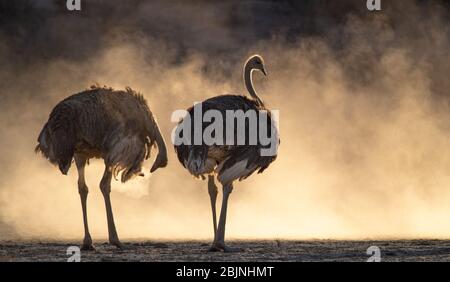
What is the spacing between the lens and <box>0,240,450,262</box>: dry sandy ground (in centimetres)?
1995

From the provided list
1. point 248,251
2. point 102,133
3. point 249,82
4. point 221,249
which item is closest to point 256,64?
point 249,82

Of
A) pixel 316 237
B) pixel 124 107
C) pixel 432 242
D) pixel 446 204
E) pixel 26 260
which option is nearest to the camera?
pixel 26 260

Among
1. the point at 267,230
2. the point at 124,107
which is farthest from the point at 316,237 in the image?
the point at 124,107

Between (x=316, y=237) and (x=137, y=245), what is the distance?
3.59 meters

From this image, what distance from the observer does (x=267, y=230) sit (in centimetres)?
2586

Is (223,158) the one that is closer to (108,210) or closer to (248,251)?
(248,251)

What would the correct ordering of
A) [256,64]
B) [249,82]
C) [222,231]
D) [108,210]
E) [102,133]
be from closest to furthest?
[222,231] → [102,133] → [108,210] → [249,82] → [256,64]

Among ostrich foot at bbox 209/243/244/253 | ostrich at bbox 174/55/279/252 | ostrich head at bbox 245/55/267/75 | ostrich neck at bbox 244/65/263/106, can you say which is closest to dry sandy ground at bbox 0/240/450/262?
ostrich foot at bbox 209/243/244/253

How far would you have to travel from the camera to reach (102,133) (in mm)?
20969

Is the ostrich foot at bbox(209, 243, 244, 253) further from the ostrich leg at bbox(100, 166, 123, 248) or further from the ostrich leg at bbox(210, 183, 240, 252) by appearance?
the ostrich leg at bbox(100, 166, 123, 248)

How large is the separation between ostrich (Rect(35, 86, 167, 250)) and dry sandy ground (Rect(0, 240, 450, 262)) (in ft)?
2.47

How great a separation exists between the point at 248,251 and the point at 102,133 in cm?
269

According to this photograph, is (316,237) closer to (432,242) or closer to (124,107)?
(432,242)

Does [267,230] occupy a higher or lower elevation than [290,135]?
lower
